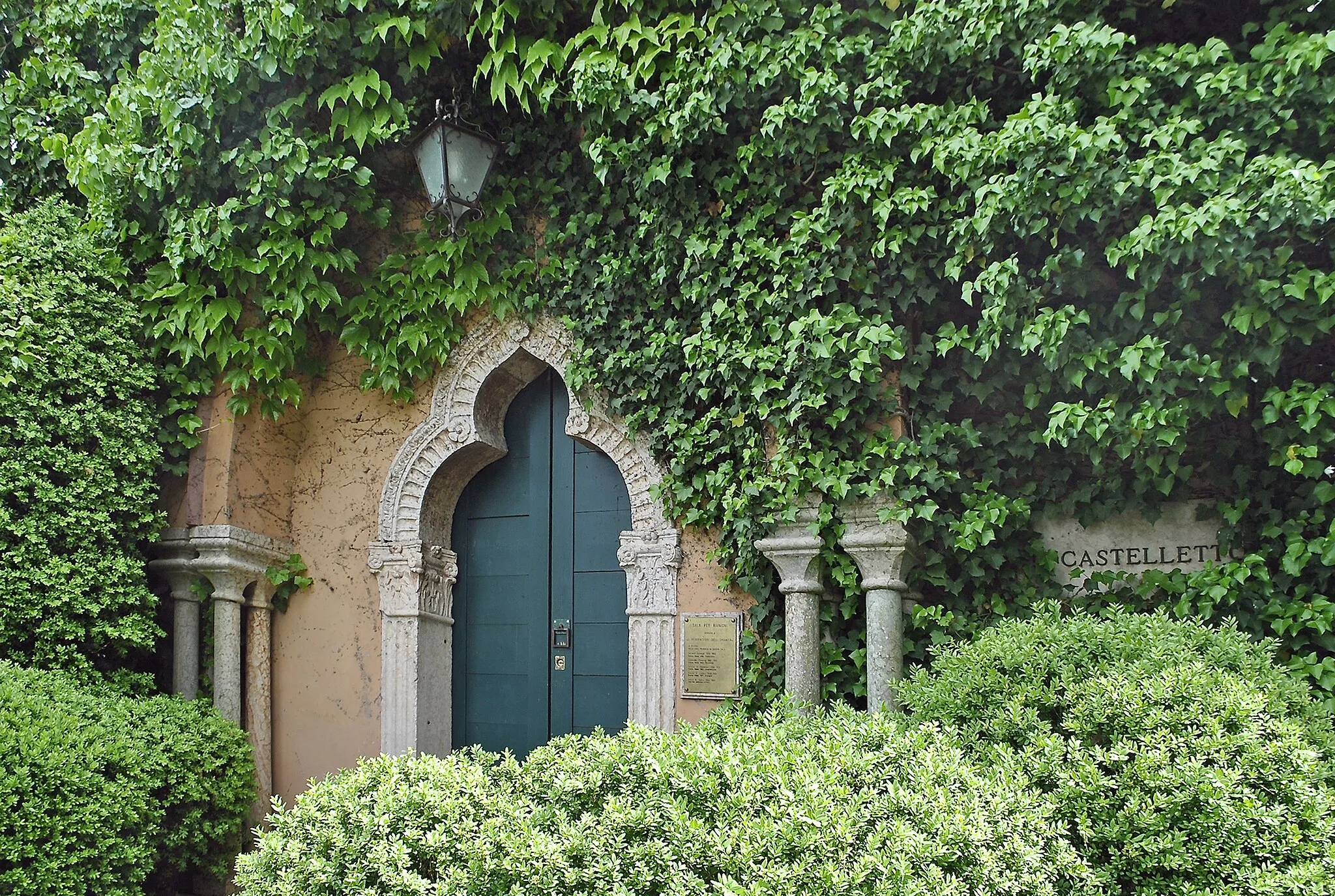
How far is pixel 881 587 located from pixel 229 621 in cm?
336

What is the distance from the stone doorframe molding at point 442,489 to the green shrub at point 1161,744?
215 centimetres

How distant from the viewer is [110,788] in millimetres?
4008

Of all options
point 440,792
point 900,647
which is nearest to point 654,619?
point 900,647

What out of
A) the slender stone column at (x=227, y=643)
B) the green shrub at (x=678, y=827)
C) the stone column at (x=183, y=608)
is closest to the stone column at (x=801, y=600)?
the green shrub at (x=678, y=827)

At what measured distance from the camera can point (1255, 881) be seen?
2324 millimetres

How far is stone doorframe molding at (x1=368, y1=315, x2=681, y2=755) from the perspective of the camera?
4.96 metres

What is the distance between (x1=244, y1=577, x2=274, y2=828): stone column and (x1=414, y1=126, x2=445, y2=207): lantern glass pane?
231cm

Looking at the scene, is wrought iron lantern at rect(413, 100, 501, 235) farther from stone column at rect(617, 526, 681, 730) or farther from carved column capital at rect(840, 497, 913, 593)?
carved column capital at rect(840, 497, 913, 593)

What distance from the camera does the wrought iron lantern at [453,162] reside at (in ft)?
15.1

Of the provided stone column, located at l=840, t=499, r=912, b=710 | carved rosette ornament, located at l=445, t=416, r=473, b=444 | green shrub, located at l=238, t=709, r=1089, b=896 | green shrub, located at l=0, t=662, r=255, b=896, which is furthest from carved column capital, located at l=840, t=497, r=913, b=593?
green shrub, located at l=0, t=662, r=255, b=896

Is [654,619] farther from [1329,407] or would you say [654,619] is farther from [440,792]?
[1329,407]

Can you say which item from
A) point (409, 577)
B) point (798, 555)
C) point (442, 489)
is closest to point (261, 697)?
point (409, 577)

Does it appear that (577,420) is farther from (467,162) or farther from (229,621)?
(229,621)

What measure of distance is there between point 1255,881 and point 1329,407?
1.84 metres
